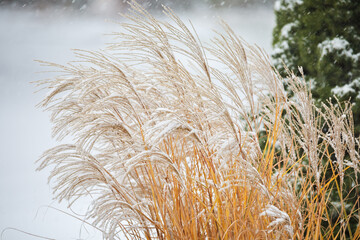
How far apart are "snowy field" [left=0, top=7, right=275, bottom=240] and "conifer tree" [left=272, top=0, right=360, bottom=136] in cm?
168

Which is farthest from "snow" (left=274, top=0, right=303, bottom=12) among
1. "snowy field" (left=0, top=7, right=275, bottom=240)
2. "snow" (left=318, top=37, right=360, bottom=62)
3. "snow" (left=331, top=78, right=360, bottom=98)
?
"snowy field" (left=0, top=7, right=275, bottom=240)

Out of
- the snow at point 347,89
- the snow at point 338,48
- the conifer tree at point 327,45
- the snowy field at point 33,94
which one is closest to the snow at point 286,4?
the conifer tree at point 327,45

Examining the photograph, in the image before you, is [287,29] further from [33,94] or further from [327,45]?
[33,94]

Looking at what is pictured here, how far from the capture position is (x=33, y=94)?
5555mm

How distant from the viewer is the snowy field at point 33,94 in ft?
13.8

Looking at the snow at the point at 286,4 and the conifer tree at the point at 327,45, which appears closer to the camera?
the conifer tree at the point at 327,45

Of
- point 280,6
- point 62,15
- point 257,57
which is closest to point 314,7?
point 280,6

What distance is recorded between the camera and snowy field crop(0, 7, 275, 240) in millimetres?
4215

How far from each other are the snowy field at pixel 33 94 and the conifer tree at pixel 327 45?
5.50 feet

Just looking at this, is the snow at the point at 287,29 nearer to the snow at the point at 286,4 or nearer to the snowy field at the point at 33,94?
the snow at the point at 286,4

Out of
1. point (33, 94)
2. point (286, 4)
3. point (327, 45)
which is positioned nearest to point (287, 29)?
point (286, 4)

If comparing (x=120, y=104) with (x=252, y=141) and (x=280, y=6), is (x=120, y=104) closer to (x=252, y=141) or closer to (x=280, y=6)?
(x=252, y=141)

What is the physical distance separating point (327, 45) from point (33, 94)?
173 inches

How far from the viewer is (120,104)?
1211 millimetres
